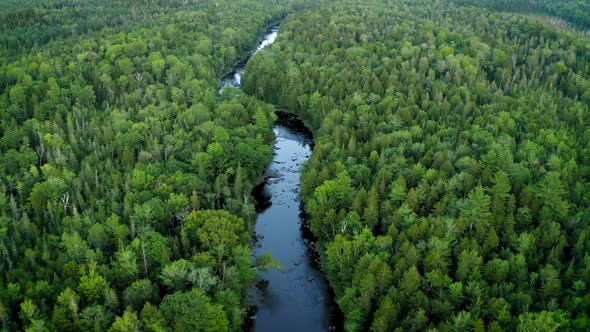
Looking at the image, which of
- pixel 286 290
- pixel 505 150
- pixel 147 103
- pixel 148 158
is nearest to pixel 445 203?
pixel 505 150

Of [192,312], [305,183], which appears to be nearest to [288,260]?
[305,183]

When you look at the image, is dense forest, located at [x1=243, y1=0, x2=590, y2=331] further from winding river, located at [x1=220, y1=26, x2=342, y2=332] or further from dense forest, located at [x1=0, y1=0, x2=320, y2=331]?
dense forest, located at [x1=0, y1=0, x2=320, y2=331]

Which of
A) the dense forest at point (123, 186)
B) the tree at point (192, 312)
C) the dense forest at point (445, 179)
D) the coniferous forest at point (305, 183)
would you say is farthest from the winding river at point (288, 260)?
the tree at point (192, 312)

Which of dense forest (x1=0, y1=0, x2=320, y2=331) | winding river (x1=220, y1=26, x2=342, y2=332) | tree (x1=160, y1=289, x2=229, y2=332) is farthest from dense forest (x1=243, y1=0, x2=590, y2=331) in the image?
tree (x1=160, y1=289, x2=229, y2=332)

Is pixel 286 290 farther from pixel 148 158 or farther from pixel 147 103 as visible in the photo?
pixel 147 103

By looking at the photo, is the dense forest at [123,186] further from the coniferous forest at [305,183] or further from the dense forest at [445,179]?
the dense forest at [445,179]
